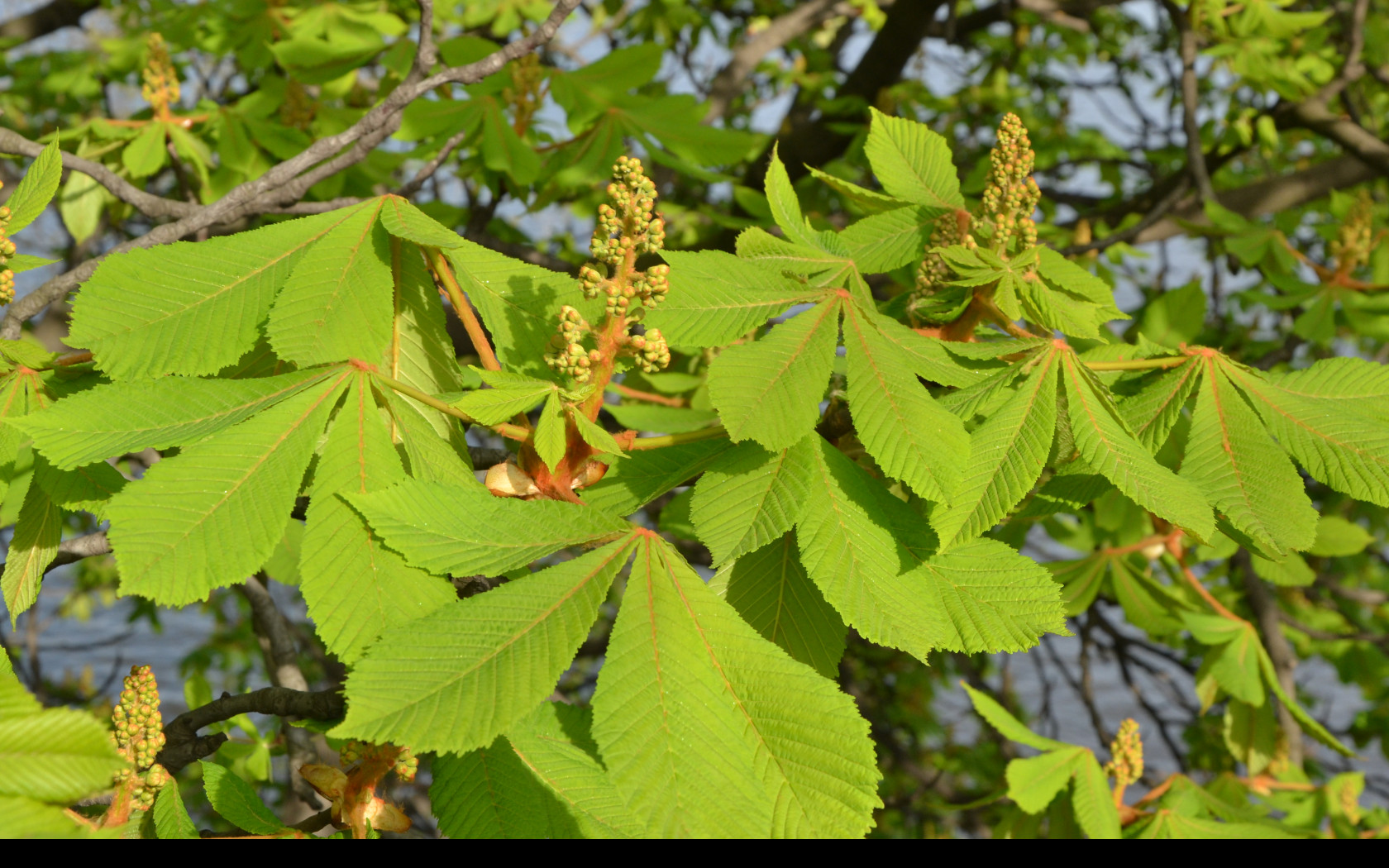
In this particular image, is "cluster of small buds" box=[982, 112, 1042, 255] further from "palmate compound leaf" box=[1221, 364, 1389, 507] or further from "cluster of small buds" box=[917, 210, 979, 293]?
"palmate compound leaf" box=[1221, 364, 1389, 507]

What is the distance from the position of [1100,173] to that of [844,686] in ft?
9.20

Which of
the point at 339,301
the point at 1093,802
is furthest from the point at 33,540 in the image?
the point at 1093,802

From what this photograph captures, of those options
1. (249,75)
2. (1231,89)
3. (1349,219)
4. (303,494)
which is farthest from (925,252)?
(1231,89)

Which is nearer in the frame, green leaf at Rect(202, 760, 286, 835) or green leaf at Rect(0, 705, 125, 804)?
green leaf at Rect(0, 705, 125, 804)

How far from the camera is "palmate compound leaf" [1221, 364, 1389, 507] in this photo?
110cm

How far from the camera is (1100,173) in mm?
4879

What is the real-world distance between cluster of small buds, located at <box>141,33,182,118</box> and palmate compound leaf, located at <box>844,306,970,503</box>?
7.21ft

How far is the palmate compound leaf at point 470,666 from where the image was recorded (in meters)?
0.79

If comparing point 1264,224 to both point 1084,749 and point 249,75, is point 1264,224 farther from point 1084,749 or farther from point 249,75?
point 249,75

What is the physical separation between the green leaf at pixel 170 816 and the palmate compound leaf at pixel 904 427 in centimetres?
85

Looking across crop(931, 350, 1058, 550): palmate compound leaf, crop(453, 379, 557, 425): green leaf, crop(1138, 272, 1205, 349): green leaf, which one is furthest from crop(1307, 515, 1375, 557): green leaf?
crop(453, 379, 557, 425): green leaf

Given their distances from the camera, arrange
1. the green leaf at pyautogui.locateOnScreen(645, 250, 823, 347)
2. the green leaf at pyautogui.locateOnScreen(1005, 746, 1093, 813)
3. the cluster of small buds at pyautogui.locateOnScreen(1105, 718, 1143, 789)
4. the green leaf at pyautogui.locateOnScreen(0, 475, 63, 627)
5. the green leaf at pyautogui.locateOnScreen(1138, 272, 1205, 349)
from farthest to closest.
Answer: the green leaf at pyautogui.locateOnScreen(1138, 272, 1205, 349) < the cluster of small buds at pyautogui.locateOnScreen(1105, 718, 1143, 789) < the green leaf at pyautogui.locateOnScreen(1005, 746, 1093, 813) < the green leaf at pyautogui.locateOnScreen(0, 475, 63, 627) < the green leaf at pyautogui.locateOnScreen(645, 250, 823, 347)

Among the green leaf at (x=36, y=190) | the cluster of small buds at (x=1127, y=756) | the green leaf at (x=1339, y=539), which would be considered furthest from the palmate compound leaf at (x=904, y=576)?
the green leaf at (x=1339, y=539)

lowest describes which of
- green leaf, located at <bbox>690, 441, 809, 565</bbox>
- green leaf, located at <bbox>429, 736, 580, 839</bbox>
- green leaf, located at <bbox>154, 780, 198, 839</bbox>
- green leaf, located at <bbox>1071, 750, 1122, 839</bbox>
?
green leaf, located at <bbox>1071, 750, 1122, 839</bbox>
